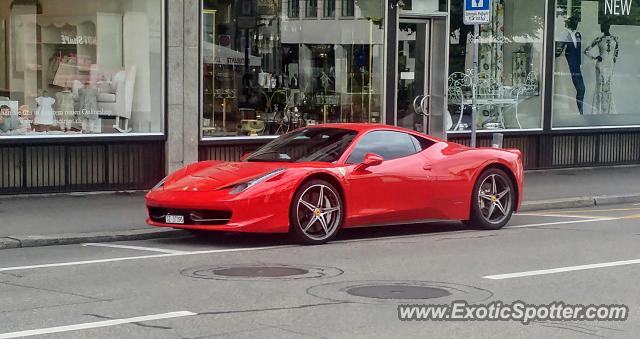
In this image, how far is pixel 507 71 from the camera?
70.4 ft

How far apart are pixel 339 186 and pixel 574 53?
11.6 metres

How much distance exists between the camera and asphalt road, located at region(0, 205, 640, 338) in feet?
24.3

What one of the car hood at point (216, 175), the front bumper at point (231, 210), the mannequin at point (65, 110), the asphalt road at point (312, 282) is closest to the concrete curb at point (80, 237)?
the asphalt road at point (312, 282)

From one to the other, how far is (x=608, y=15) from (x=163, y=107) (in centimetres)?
1042

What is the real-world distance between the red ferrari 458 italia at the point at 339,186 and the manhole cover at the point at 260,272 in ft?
4.19

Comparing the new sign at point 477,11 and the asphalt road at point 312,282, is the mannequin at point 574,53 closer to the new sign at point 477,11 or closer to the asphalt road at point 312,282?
the new sign at point 477,11

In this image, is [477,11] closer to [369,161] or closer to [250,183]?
[369,161]

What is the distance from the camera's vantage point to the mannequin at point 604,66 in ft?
73.8

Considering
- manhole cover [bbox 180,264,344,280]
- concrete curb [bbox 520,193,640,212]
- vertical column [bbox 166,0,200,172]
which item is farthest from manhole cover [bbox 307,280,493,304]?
vertical column [bbox 166,0,200,172]

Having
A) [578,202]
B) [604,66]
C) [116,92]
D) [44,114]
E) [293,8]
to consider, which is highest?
[293,8]

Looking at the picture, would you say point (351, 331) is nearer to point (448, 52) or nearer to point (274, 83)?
point (274, 83)

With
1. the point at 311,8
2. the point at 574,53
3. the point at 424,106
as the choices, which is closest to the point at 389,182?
the point at 311,8

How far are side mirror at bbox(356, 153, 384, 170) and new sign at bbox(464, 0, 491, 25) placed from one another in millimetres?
4605

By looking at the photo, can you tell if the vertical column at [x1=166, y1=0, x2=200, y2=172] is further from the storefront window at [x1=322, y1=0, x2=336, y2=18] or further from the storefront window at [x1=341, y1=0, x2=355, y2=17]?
the storefront window at [x1=341, y1=0, x2=355, y2=17]
